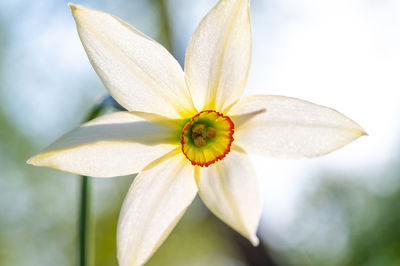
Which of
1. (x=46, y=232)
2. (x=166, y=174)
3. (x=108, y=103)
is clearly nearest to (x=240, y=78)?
(x=166, y=174)

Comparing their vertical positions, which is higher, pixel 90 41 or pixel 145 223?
pixel 90 41

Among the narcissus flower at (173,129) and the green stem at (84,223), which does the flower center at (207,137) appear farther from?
the green stem at (84,223)

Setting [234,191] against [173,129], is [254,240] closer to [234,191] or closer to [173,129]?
[234,191]

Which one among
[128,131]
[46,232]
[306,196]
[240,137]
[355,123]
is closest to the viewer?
[355,123]

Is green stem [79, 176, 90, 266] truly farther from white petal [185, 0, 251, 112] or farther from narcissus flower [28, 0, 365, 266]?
white petal [185, 0, 251, 112]

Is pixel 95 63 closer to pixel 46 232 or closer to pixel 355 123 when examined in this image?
pixel 355 123

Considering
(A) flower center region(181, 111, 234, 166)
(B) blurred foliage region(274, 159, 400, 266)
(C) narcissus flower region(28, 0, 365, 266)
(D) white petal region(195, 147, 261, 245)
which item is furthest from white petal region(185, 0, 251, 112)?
(B) blurred foliage region(274, 159, 400, 266)

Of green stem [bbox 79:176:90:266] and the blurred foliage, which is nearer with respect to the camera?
green stem [bbox 79:176:90:266]
